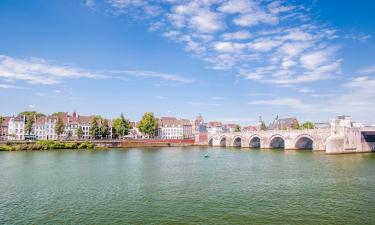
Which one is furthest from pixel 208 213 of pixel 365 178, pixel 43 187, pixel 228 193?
pixel 365 178

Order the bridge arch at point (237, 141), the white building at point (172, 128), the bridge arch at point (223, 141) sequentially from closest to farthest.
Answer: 1. the bridge arch at point (237, 141)
2. the bridge arch at point (223, 141)
3. the white building at point (172, 128)

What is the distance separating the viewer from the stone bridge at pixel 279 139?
82312 mm

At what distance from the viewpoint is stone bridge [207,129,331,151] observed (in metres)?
82.3

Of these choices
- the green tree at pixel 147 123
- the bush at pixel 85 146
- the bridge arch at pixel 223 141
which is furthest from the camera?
the green tree at pixel 147 123

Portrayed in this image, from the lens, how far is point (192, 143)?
141750 mm

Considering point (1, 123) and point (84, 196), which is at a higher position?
point (1, 123)

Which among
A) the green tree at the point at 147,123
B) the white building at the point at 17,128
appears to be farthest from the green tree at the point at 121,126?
the white building at the point at 17,128

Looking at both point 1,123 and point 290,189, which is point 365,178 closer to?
point 290,189

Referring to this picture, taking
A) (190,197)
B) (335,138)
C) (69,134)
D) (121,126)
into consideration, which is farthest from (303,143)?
(69,134)

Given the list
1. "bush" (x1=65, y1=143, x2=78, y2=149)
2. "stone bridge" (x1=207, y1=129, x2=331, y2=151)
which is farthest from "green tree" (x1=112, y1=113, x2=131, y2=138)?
"stone bridge" (x1=207, y1=129, x2=331, y2=151)

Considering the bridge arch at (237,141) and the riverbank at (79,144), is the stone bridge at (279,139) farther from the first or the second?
the riverbank at (79,144)

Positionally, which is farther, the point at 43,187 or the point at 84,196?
the point at 43,187

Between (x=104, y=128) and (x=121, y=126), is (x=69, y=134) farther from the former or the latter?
(x=121, y=126)

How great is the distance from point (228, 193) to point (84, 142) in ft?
299
